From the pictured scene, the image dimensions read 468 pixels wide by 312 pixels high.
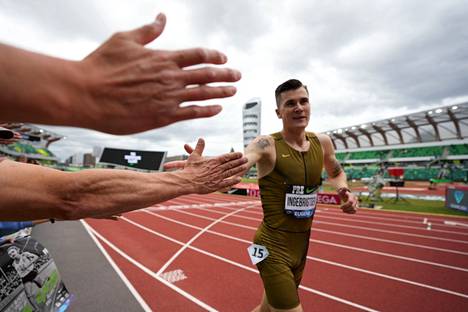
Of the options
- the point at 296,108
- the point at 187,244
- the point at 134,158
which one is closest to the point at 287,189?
the point at 296,108

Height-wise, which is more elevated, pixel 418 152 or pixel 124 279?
pixel 418 152

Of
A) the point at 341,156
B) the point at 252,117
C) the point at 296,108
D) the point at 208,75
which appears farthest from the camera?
the point at 341,156

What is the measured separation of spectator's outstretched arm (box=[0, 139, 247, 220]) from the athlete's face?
5.12 feet

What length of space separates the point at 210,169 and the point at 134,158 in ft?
156

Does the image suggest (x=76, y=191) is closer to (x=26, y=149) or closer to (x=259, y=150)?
(x=259, y=150)

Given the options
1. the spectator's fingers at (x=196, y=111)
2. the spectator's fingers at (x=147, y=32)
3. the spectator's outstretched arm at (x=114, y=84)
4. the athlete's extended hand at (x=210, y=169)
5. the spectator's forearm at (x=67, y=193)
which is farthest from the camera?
the athlete's extended hand at (x=210, y=169)

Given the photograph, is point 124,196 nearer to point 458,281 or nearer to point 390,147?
point 458,281

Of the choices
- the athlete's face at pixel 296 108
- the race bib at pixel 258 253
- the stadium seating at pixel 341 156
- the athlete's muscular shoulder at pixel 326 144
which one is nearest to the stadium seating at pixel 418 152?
the stadium seating at pixel 341 156

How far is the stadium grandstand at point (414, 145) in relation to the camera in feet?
126

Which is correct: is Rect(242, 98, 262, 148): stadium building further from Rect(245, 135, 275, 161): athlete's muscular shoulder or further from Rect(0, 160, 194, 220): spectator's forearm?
Rect(0, 160, 194, 220): spectator's forearm

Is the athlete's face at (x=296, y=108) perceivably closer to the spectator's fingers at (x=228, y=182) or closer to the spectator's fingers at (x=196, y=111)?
the spectator's fingers at (x=228, y=182)

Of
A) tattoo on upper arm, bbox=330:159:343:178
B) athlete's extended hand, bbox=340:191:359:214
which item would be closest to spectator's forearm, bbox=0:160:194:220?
athlete's extended hand, bbox=340:191:359:214

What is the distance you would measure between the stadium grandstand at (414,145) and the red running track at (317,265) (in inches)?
1365

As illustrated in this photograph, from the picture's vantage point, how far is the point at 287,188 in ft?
8.45
